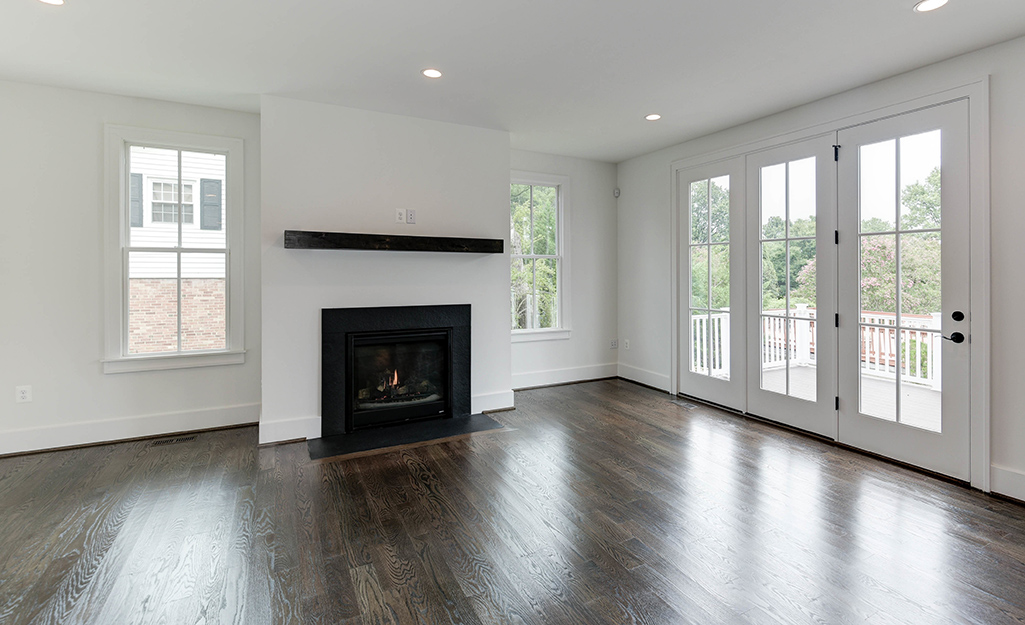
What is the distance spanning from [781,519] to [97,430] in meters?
4.51

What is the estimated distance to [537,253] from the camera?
5.31 meters

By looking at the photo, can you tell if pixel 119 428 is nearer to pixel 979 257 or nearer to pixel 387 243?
pixel 387 243

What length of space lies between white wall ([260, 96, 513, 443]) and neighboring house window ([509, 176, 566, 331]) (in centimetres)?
86

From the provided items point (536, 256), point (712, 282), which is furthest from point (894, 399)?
point (536, 256)

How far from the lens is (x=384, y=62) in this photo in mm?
2953

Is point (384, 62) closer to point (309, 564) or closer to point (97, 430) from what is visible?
point (309, 564)

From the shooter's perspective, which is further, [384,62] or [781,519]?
[384,62]

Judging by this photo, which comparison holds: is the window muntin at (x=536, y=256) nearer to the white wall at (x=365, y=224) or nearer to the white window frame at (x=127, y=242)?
the white wall at (x=365, y=224)

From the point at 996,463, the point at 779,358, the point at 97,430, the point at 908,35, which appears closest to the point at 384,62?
the point at 908,35

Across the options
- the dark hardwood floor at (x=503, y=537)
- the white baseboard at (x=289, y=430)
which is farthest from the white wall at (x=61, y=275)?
the white baseboard at (x=289, y=430)

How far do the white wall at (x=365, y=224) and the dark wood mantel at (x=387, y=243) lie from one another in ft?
0.66

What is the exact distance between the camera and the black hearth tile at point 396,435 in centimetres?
342

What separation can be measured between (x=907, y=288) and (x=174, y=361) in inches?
204

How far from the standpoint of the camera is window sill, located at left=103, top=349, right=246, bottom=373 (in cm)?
359
